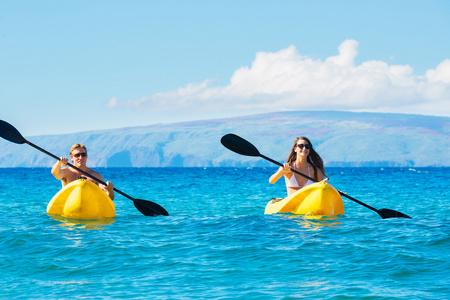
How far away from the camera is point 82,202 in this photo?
920cm

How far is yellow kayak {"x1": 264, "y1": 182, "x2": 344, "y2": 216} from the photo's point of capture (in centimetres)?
905

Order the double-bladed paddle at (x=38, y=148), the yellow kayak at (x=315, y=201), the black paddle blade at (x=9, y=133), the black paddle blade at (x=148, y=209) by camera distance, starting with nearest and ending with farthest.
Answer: the yellow kayak at (x=315, y=201) → the double-bladed paddle at (x=38, y=148) → the black paddle blade at (x=9, y=133) → the black paddle blade at (x=148, y=209)

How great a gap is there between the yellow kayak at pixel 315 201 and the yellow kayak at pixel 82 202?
296 centimetres

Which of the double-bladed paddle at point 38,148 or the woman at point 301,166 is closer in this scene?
the woman at point 301,166

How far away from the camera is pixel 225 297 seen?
5.18 meters

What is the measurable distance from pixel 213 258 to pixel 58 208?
3841 mm

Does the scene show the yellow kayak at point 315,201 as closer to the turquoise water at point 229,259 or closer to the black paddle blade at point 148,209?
the turquoise water at point 229,259

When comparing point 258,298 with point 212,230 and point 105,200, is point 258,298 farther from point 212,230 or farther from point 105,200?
point 105,200

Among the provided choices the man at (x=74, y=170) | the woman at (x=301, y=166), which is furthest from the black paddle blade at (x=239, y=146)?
the man at (x=74, y=170)

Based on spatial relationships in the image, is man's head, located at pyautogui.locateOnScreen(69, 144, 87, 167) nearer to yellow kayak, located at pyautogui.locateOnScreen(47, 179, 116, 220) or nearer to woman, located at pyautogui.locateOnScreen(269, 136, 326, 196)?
yellow kayak, located at pyautogui.locateOnScreen(47, 179, 116, 220)

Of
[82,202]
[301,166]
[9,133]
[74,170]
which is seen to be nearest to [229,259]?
[301,166]

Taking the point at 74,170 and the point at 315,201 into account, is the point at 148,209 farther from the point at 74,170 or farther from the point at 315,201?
the point at 315,201

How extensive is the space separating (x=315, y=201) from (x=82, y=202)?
3.72 meters

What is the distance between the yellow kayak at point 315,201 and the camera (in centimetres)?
905
